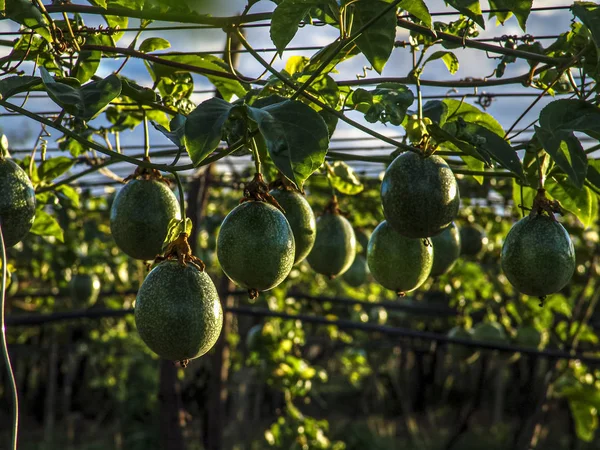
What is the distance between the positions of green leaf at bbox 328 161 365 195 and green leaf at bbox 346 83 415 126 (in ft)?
2.10

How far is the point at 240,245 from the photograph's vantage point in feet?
4.70

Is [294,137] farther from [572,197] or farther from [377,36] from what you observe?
[572,197]

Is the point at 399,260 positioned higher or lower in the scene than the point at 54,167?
lower

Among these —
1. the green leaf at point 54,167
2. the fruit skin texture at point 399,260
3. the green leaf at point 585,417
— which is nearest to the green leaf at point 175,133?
the fruit skin texture at point 399,260

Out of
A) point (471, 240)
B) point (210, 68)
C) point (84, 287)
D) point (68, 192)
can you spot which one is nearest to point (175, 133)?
point (210, 68)

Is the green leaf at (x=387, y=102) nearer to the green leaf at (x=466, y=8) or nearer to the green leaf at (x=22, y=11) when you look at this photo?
the green leaf at (x=466, y=8)

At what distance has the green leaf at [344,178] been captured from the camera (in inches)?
85.5

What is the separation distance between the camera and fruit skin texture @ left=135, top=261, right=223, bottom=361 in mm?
1364

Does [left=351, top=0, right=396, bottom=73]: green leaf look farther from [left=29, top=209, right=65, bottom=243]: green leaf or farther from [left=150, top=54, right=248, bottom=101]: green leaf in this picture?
[left=29, top=209, right=65, bottom=243]: green leaf

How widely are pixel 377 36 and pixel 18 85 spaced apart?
69 centimetres

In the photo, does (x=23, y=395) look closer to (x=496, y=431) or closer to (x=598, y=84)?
(x=496, y=431)

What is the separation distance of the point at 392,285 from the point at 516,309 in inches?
176

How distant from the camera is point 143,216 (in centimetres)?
163

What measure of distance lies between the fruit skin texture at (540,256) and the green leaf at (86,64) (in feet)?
3.53
